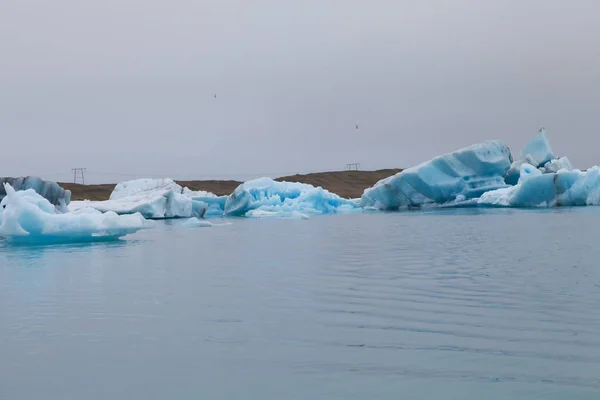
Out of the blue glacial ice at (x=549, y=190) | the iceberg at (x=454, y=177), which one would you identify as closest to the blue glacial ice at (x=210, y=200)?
the iceberg at (x=454, y=177)

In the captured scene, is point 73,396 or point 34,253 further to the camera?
point 34,253

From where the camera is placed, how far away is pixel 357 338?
4465 millimetres

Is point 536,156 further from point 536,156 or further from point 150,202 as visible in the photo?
point 150,202

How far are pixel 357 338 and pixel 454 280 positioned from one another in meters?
2.77

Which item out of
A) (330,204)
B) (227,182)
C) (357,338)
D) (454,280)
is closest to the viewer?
(357,338)

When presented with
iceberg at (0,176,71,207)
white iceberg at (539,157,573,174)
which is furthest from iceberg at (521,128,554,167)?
iceberg at (0,176,71,207)

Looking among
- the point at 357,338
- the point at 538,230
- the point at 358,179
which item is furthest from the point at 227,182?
the point at 357,338

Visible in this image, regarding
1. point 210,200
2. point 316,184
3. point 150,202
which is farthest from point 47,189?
point 316,184

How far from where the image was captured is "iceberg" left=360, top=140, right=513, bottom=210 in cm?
2523

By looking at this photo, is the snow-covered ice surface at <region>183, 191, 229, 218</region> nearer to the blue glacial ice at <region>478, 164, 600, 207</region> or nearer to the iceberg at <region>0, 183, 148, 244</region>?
the blue glacial ice at <region>478, 164, 600, 207</region>

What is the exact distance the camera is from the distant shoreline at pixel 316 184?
49.5 metres

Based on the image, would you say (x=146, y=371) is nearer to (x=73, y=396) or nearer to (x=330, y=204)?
(x=73, y=396)

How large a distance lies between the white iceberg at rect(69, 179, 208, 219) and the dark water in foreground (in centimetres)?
1285

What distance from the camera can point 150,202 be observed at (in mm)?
22703
